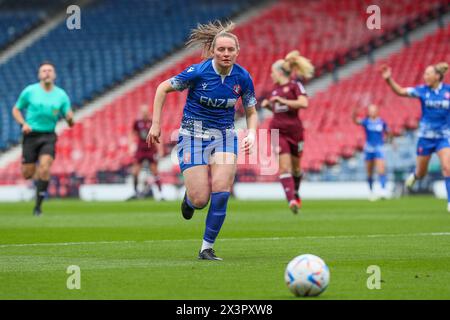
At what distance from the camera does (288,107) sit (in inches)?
733

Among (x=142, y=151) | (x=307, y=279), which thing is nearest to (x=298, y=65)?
(x=142, y=151)

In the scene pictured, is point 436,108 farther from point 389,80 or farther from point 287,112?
point 287,112

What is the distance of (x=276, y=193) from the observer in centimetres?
3027

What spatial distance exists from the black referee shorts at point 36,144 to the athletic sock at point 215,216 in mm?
8472

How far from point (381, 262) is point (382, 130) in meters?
17.5

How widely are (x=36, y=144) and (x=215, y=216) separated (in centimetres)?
879

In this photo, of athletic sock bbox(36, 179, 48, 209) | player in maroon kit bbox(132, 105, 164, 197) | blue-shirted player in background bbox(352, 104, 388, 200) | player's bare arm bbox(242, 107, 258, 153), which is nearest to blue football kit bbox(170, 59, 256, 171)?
player's bare arm bbox(242, 107, 258, 153)

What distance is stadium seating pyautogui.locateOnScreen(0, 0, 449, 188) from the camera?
32.0 metres

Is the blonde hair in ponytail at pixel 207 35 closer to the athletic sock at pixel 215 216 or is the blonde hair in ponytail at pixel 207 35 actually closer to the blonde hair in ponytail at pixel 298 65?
the athletic sock at pixel 215 216

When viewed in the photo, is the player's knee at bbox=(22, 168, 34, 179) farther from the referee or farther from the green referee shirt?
the green referee shirt

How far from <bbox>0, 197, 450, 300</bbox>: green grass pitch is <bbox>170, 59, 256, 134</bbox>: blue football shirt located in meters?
1.41

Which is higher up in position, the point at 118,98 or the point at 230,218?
the point at 118,98
